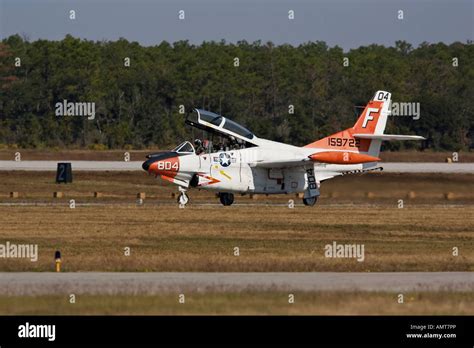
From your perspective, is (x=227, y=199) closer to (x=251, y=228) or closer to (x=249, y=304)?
(x=251, y=228)

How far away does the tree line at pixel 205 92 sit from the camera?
282 ft

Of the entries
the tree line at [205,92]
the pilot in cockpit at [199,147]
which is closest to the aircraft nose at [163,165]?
the pilot in cockpit at [199,147]

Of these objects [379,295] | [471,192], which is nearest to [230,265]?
[379,295]

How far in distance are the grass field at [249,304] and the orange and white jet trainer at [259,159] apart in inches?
845

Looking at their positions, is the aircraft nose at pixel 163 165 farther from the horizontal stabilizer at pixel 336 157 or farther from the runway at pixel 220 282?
Result: the runway at pixel 220 282

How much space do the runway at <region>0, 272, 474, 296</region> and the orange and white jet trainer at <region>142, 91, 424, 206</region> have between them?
58.4 ft

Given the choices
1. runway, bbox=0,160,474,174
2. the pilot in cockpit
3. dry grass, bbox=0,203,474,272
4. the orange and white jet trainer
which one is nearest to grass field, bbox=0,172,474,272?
dry grass, bbox=0,203,474,272

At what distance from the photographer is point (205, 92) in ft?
305

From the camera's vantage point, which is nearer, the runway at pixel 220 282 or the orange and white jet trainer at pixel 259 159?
the runway at pixel 220 282

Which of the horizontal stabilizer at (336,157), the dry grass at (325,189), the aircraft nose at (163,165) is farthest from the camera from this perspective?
the dry grass at (325,189)

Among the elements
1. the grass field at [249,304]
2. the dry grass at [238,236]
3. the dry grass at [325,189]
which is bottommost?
the grass field at [249,304]

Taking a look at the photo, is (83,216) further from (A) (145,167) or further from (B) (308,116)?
(B) (308,116)

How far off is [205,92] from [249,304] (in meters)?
73.9

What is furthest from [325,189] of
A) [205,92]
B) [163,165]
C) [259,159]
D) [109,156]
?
[205,92]
